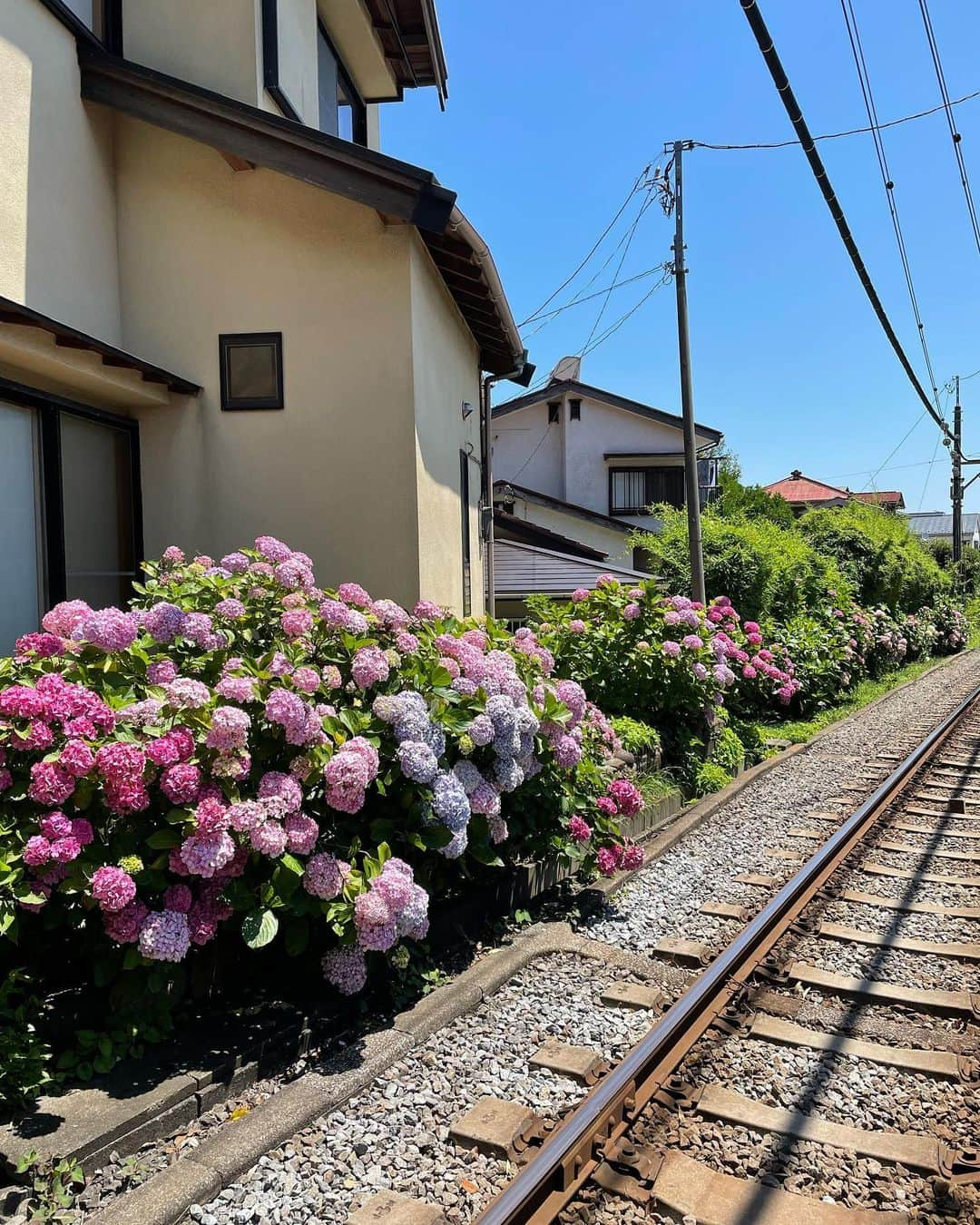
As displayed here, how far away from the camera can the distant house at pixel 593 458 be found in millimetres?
25734

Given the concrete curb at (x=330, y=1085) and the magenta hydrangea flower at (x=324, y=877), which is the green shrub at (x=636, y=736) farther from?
the magenta hydrangea flower at (x=324, y=877)

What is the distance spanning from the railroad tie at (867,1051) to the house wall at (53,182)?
6480mm

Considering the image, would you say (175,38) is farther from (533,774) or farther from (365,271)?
(533,774)

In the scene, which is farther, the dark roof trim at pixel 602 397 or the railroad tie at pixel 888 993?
the dark roof trim at pixel 602 397

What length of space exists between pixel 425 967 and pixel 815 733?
8.82 meters

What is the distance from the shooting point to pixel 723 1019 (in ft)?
13.0

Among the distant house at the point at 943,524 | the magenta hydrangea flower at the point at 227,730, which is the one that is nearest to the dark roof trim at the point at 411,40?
the magenta hydrangea flower at the point at 227,730

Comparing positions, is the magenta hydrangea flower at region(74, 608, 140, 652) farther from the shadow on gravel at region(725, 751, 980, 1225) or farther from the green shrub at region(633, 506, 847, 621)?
the green shrub at region(633, 506, 847, 621)

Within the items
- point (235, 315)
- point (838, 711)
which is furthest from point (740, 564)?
point (235, 315)

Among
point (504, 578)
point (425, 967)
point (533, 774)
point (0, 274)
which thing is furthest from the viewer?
point (504, 578)

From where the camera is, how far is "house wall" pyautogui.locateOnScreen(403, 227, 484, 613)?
8227 millimetres

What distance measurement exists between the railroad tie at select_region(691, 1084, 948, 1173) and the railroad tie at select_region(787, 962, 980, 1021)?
1.11 m

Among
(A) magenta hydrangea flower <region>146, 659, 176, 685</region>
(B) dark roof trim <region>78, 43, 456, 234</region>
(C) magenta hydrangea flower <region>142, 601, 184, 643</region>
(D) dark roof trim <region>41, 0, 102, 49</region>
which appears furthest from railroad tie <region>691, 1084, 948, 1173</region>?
(D) dark roof trim <region>41, 0, 102, 49</region>

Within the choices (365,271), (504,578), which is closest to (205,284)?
(365,271)
